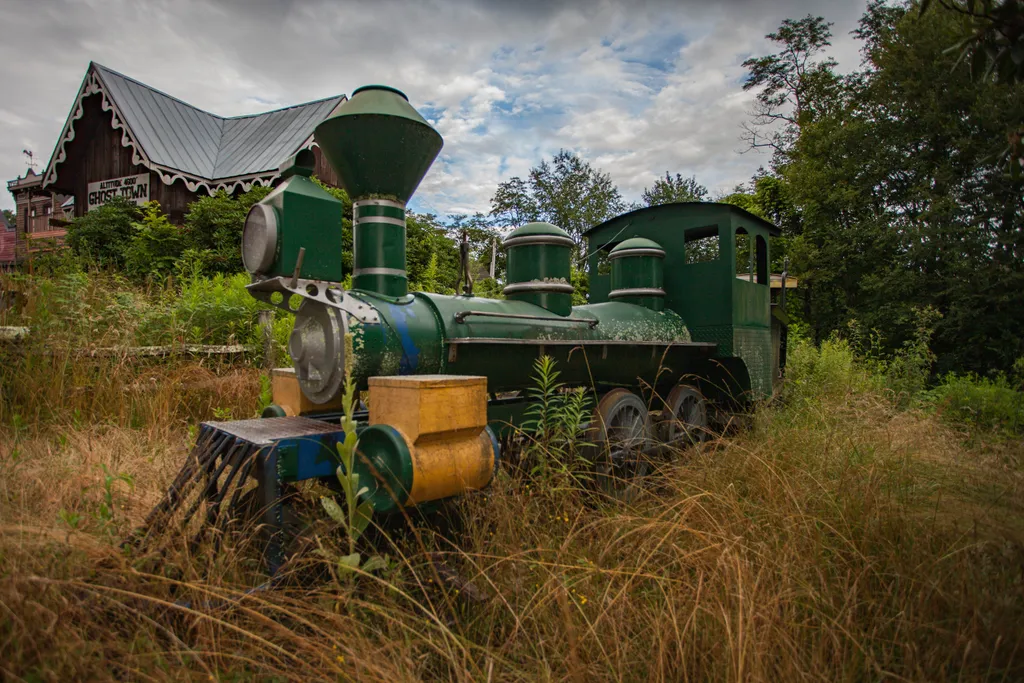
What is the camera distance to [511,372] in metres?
3.49

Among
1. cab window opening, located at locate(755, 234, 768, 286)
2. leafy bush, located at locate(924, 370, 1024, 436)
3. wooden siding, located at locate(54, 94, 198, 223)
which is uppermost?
wooden siding, located at locate(54, 94, 198, 223)

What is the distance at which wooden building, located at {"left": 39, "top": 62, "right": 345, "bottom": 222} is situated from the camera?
43.3 feet

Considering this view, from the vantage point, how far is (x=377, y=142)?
2842 millimetres

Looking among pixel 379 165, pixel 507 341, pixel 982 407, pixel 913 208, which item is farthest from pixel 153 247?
pixel 913 208

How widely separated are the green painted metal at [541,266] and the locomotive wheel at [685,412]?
1315 millimetres

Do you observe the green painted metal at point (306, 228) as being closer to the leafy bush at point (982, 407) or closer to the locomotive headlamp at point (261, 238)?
the locomotive headlamp at point (261, 238)

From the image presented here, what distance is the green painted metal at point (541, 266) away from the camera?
12.8ft

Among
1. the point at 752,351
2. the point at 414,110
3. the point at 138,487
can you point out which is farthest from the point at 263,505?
the point at 752,351

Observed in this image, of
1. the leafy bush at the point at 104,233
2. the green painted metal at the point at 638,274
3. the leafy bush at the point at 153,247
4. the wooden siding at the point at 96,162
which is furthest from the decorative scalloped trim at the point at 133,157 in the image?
the green painted metal at the point at 638,274

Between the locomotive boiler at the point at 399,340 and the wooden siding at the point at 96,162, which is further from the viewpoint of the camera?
the wooden siding at the point at 96,162

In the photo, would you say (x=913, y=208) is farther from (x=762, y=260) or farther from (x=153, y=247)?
(x=153, y=247)

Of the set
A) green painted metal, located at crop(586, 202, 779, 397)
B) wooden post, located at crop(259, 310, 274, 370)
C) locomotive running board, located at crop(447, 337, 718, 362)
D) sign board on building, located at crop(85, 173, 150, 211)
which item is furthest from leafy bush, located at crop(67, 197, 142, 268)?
locomotive running board, located at crop(447, 337, 718, 362)

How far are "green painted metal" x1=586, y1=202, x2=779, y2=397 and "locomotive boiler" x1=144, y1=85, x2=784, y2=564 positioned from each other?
1.42 feet

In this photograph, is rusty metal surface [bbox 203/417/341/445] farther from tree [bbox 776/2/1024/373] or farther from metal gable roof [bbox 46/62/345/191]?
tree [bbox 776/2/1024/373]
